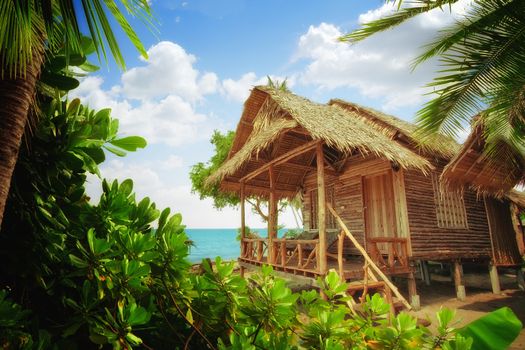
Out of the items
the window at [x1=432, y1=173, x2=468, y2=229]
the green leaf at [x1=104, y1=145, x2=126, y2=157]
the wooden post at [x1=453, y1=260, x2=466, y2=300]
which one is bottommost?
the wooden post at [x1=453, y1=260, x2=466, y2=300]

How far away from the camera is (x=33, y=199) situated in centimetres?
110

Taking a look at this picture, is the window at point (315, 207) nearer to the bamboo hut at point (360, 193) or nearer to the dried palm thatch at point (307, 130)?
the bamboo hut at point (360, 193)

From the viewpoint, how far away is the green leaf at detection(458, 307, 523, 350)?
→ 4.09 feet

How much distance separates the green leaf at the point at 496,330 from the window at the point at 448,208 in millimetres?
8936

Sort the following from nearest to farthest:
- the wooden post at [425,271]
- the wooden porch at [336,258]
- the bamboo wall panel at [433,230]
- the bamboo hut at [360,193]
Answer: the wooden porch at [336,258]
the bamboo hut at [360,193]
the bamboo wall panel at [433,230]
the wooden post at [425,271]

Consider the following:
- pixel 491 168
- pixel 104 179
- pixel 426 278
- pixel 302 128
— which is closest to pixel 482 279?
pixel 426 278

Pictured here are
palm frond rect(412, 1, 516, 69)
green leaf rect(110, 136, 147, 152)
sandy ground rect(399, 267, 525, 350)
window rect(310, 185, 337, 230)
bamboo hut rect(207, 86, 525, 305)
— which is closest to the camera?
green leaf rect(110, 136, 147, 152)

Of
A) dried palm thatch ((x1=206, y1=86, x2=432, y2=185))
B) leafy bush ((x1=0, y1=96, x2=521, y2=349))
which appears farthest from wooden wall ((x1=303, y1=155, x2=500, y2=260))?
leafy bush ((x1=0, y1=96, x2=521, y2=349))

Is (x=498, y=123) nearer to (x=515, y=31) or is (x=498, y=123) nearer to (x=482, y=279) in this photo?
(x=515, y=31)

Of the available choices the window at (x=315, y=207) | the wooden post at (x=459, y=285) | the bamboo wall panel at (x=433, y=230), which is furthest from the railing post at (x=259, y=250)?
the wooden post at (x=459, y=285)

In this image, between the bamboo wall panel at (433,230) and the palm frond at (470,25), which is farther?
the bamboo wall panel at (433,230)

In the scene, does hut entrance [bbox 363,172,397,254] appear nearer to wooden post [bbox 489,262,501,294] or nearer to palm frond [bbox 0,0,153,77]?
wooden post [bbox 489,262,501,294]

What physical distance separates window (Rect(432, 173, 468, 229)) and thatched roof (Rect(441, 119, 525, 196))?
172 centimetres

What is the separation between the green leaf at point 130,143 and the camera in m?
1.38
